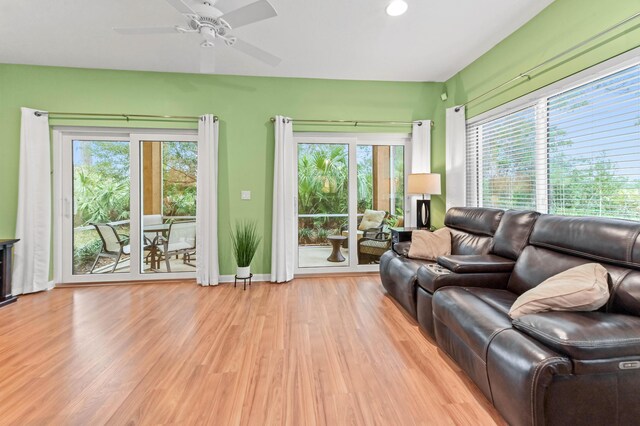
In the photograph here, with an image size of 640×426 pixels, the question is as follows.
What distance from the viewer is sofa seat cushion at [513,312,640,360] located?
1.20m

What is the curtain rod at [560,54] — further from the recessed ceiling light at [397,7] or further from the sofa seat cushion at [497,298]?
the sofa seat cushion at [497,298]

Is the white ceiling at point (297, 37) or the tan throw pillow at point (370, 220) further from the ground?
the white ceiling at point (297, 37)

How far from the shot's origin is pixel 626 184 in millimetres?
2080

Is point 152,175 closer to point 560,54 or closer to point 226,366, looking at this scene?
point 226,366

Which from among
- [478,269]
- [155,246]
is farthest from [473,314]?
[155,246]

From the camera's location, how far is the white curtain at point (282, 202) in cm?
392

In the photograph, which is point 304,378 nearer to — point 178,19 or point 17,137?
point 178,19

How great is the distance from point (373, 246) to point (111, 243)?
3.59 m

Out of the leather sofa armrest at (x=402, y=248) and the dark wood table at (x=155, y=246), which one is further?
the dark wood table at (x=155, y=246)

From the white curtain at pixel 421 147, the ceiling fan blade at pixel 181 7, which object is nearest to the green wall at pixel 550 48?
the white curtain at pixel 421 147

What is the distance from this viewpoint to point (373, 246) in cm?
435

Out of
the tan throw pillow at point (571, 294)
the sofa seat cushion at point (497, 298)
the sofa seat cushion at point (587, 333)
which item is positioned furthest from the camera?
the sofa seat cushion at point (497, 298)

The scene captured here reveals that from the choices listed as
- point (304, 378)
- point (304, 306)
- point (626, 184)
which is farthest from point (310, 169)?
point (626, 184)

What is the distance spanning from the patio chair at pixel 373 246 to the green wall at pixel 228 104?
4.40 ft
